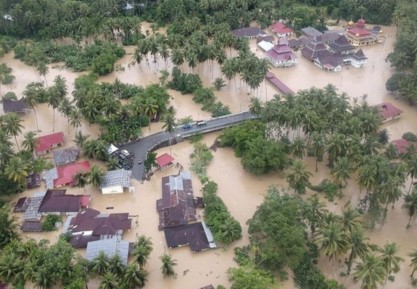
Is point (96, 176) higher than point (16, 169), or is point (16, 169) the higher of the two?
point (16, 169)

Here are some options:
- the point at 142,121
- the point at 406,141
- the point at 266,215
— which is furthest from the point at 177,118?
the point at 406,141

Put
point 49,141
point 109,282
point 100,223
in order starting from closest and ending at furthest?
point 109,282, point 100,223, point 49,141

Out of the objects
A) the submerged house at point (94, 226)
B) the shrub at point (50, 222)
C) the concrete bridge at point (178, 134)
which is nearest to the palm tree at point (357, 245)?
the submerged house at point (94, 226)

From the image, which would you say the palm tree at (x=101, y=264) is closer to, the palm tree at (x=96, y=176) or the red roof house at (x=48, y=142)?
the palm tree at (x=96, y=176)

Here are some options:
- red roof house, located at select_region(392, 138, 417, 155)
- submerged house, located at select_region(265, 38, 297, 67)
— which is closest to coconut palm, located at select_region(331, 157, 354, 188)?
red roof house, located at select_region(392, 138, 417, 155)

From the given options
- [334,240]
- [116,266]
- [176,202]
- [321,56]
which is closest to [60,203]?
[176,202]

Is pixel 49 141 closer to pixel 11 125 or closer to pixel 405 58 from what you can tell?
pixel 11 125
